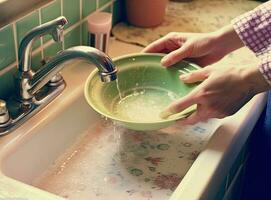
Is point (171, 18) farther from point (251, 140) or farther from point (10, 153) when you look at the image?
point (10, 153)

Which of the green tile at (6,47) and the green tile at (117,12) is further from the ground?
the green tile at (6,47)

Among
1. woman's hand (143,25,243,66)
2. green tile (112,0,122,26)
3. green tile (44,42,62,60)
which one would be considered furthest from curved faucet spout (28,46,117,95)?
green tile (112,0,122,26)

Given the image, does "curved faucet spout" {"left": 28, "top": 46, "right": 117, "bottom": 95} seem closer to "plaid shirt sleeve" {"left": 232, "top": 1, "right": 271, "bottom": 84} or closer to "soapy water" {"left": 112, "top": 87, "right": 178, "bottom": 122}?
"soapy water" {"left": 112, "top": 87, "right": 178, "bottom": 122}

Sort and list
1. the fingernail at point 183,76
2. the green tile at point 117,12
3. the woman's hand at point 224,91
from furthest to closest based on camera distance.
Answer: the green tile at point 117,12
the fingernail at point 183,76
the woman's hand at point 224,91

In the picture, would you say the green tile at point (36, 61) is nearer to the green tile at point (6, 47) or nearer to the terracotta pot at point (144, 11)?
the green tile at point (6, 47)

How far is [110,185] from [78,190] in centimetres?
6

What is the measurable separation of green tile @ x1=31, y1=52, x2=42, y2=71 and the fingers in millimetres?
287

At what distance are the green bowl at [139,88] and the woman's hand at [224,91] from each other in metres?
0.10

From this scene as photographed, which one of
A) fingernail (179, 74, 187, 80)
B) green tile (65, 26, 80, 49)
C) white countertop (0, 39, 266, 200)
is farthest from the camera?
green tile (65, 26, 80, 49)

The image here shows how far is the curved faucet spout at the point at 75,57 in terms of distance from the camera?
885mm

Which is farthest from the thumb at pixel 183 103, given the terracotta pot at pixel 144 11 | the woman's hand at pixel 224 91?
the terracotta pot at pixel 144 11

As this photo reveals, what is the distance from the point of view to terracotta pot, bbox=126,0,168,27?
4.49ft

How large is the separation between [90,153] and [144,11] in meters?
0.47

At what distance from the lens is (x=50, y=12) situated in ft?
3.53
